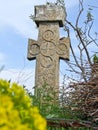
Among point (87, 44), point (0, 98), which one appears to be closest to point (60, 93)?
point (0, 98)

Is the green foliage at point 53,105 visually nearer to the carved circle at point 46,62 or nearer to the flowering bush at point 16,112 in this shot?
the carved circle at point 46,62

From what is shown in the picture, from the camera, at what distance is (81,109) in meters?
3.80

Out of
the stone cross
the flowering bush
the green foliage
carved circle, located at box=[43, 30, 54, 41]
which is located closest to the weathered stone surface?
the stone cross

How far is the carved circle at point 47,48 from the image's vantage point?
692 cm

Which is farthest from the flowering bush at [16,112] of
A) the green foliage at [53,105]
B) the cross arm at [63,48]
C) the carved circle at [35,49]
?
the carved circle at [35,49]

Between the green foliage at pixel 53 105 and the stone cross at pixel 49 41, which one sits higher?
the stone cross at pixel 49 41

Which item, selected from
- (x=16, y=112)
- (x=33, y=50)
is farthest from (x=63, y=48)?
(x=16, y=112)

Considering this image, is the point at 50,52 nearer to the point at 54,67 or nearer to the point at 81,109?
the point at 54,67

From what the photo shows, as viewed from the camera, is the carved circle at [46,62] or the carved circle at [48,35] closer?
the carved circle at [46,62]

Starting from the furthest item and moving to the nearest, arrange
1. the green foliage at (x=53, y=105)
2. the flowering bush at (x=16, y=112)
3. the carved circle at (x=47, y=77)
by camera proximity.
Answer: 1. the carved circle at (x=47, y=77)
2. the green foliage at (x=53, y=105)
3. the flowering bush at (x=16, y=112)

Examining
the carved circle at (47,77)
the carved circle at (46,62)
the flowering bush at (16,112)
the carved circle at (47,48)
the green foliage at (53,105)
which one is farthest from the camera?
the carved circle at (47,48)

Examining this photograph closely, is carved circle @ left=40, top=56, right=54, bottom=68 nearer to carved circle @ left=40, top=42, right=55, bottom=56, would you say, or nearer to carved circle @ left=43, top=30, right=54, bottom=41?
carved circle @ left=40, top=42, right=55, bottom=56

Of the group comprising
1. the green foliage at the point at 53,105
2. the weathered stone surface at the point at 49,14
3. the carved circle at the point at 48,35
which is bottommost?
the green foliage at the point at 53,105

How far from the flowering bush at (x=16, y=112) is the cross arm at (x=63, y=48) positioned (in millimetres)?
5924
